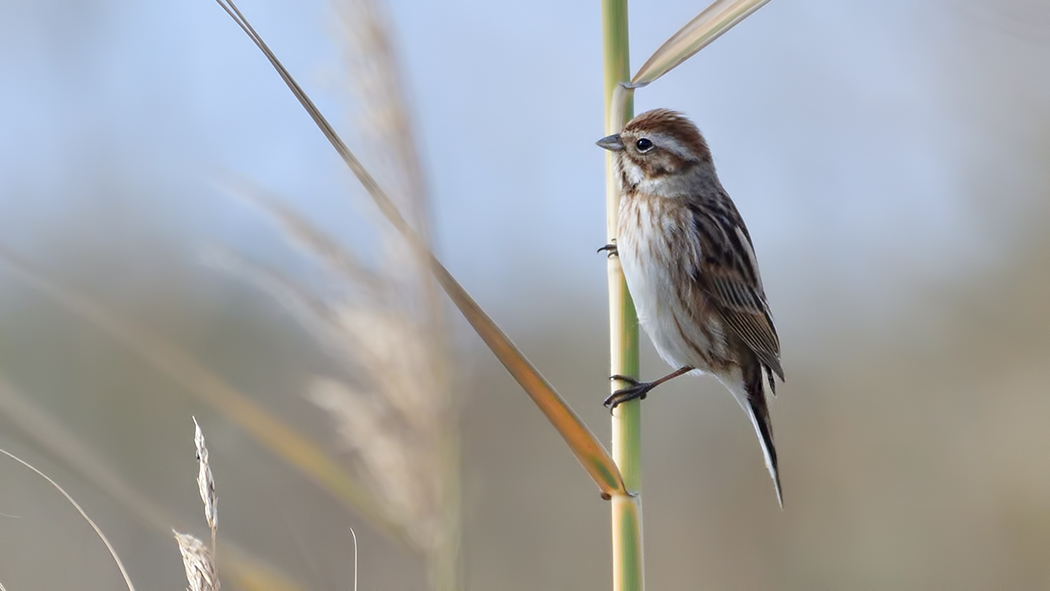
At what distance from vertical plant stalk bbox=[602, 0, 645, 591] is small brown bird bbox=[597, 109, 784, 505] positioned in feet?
2.84

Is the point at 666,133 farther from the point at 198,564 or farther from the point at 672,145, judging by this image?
the point at 198,564

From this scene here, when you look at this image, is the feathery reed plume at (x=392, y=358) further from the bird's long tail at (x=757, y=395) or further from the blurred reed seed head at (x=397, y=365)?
the bird's long tail at (x=757, y=395)

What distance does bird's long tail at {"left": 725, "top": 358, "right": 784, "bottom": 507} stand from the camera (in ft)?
7.27

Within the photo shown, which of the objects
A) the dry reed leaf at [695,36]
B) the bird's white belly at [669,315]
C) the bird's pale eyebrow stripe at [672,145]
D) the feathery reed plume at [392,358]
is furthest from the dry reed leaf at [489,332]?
the bird's pale eyebrow stripe at [672,145]

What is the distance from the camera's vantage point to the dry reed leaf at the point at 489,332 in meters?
0.82

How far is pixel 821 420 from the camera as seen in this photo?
16.5ft

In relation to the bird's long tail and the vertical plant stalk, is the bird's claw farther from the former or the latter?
the bird's long tail

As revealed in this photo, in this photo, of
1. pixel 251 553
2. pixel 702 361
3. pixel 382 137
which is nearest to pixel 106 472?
pixel 251 553

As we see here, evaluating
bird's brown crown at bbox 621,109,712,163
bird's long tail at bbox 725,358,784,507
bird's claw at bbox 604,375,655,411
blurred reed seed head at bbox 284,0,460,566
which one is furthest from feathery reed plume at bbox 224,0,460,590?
bird's long tail at bbox 725,358,784,507

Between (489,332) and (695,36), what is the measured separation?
436 mm

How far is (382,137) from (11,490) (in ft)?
10.8

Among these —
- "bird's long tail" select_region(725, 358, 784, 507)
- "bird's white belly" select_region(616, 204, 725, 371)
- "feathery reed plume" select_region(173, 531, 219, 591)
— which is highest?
"bird's white belly" select_region(616, 204, 725, 371)

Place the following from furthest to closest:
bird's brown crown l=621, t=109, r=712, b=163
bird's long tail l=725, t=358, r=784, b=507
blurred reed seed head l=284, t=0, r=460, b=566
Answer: bird's long tail l=725, t=358, r=784, b=507 < bird's brown crown l=621, t=109, r=712, b=163 < blurred reed seed head l=284, t=0, r=460, b=566

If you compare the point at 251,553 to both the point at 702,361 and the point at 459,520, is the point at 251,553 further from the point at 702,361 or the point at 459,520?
the point at 702,361
